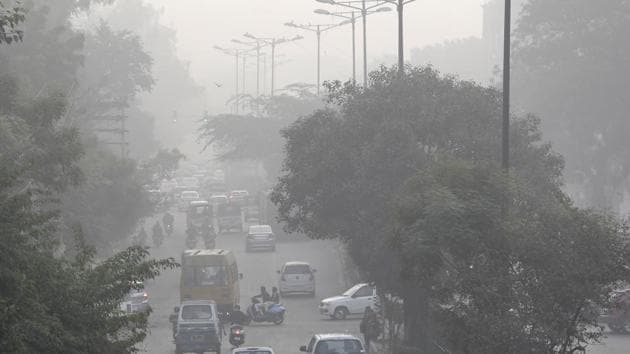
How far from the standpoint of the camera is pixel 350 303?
53.0m

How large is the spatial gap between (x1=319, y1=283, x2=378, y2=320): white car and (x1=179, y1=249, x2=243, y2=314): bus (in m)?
3.70

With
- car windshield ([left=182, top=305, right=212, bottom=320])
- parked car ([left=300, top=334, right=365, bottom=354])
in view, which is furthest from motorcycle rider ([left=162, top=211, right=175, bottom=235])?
parked car ([left=300, top=334, right=365, bottom=354])

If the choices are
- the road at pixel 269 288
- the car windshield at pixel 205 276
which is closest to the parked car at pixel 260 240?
the road at pixel 269 288

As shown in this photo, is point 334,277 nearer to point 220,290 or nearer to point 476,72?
point 220,290

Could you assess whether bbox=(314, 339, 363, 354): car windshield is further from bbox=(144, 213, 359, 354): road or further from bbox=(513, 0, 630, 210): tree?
bbox=(513, 0, 630, 210): tree

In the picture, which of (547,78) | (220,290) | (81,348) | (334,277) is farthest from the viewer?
(547,78)

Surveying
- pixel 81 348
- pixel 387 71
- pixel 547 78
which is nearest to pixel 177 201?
pixel 547 78

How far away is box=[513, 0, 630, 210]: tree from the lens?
3088 inches

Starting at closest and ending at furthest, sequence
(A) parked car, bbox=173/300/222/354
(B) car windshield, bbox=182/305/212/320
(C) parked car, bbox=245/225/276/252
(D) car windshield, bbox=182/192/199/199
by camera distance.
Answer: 1. (A) parked car, bbox=173/300/222/354
2. (B) car windshield, bbox=182/305/212/320
3. (C) parked car, bbox=245/225/276/252
4. (D) car windshield, bbox=182/192/199/199

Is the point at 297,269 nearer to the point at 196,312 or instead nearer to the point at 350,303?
the point at 350,303

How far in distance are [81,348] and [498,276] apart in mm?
9249

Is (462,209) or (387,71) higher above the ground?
(387,71)

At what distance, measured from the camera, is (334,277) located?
68.0 m

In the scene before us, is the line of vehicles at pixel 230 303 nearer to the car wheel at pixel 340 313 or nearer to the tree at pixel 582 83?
the car wheel at pixel 340 313
